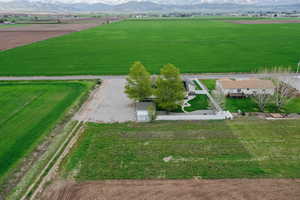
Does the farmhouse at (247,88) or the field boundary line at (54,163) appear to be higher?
the farmhouse at (247,88)

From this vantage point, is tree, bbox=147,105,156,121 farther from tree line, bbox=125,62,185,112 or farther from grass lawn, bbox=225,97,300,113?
grass lawn, bbox=225,97,300,113

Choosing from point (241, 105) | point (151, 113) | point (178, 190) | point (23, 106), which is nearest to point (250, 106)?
point (241, 105)

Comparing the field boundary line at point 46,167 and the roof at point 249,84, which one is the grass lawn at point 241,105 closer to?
the roof at point 249,84

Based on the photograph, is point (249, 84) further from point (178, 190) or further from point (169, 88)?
point (178, 190)

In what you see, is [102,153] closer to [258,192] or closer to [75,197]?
[75,197]

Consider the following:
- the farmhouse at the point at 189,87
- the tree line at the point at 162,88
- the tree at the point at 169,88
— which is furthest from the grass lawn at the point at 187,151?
the farmhouse at the point at 189,87

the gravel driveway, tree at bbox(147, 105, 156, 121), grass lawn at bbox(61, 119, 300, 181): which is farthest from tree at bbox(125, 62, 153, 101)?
grass lawn at bbox(61, 119, 300, 181)
